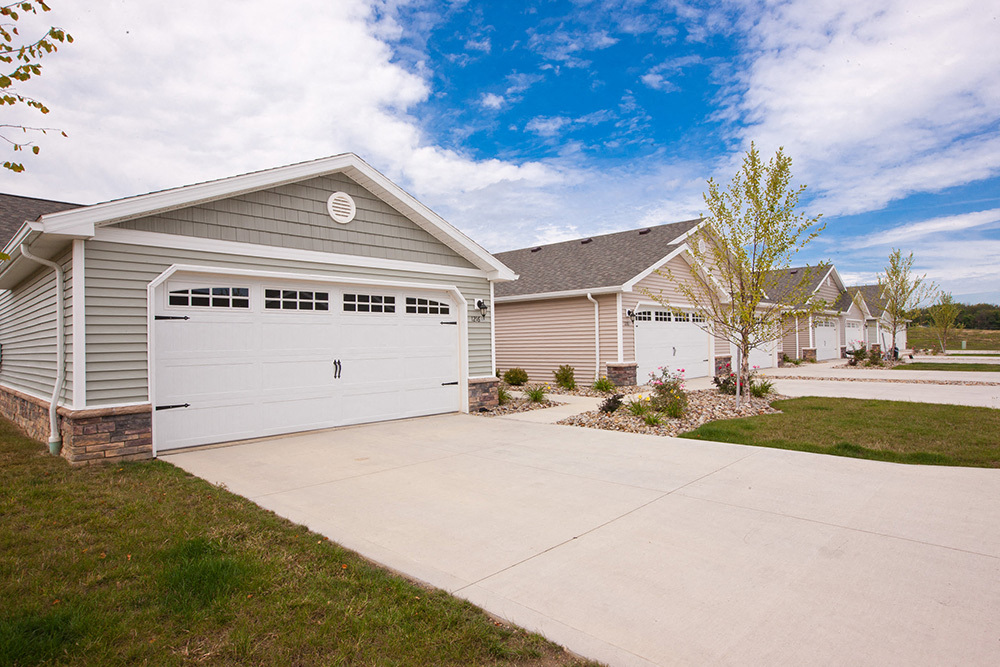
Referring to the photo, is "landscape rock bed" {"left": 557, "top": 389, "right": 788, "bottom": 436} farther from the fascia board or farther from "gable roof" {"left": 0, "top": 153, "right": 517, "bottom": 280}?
the fascia board

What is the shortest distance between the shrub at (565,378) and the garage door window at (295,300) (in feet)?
25.2

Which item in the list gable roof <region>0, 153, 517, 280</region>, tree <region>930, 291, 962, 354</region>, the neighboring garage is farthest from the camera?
tree <region>930, 291, 962, 354</region>

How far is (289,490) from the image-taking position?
5340 mm

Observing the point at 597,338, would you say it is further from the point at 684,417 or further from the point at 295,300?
the point at 295,300

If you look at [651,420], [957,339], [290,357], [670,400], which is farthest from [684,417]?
[957,339]

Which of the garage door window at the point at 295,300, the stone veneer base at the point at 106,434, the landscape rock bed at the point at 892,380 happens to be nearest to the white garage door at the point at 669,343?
the landscape rock bed at the point at 892,380

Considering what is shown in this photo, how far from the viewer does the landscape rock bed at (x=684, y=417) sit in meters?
8.55

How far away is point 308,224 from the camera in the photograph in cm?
840

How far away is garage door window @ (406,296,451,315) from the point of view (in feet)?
32.2

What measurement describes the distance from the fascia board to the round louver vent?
7654 millimetres

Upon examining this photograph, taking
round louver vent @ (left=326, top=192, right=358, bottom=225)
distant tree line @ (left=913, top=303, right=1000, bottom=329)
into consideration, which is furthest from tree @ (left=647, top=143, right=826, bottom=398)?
distant tree line @ (left=913, top=303, right=1000, bottom=329)

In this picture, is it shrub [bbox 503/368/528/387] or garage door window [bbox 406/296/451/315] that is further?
shrub [bbox 503/368/528/387]

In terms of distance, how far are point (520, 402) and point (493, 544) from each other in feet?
26.8

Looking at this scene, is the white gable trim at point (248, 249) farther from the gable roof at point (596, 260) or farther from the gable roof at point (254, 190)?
the gable roof at point (596, 260)
